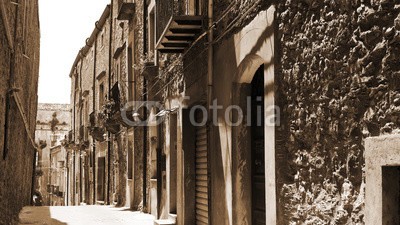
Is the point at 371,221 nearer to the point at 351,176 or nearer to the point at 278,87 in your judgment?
the point at 351,176

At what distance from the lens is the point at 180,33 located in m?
9.39

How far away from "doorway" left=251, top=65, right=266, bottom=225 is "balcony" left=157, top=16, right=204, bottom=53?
1.83 metres

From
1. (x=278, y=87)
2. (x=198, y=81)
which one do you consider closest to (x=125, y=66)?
(x=198, y=81)

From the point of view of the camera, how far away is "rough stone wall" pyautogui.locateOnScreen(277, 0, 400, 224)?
13.4ft

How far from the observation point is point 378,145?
4.04 metres

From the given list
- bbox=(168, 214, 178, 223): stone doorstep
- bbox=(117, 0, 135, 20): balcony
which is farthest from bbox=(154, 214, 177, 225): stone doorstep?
bbox=(117, 0, 135, 20): balcony

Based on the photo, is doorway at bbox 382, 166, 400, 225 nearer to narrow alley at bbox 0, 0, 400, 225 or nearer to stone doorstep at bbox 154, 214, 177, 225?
narrow alley at bbox 0, 0, 400, 225

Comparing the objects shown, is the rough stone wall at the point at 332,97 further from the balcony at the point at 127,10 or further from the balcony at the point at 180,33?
the balcony at the point at 127,10

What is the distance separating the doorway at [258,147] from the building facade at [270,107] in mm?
14

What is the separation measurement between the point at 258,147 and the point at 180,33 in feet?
9.37

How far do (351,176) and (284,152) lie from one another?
136cm

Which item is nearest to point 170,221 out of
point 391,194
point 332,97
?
point 332,97

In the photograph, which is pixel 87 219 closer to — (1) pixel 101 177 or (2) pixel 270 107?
(1) pixel 101 177

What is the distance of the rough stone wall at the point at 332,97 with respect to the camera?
4090 mm
